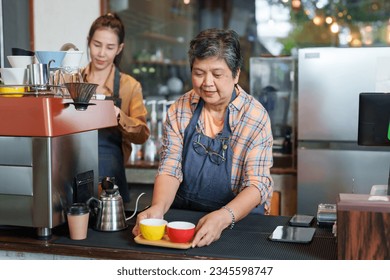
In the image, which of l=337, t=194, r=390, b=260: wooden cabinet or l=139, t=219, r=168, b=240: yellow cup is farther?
l=139, t=219, r=168, b=240: yellow cup

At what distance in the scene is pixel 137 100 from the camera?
3.12 meters

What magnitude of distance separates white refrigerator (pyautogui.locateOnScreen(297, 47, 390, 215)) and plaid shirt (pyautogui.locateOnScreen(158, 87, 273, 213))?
1.36 meters

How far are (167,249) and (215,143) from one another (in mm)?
668

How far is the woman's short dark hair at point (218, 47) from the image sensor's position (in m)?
2.16

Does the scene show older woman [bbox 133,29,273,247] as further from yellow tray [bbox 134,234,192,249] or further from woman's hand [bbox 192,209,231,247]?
yellow tray [bbox 134,234,192,249]

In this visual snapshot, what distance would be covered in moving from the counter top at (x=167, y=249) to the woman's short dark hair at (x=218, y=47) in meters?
0.62

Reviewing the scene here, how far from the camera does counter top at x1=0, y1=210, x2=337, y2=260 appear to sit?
1747mm

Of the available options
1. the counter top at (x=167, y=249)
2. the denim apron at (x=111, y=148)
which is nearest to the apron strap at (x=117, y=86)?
the denim apron at (x=111, y=148)

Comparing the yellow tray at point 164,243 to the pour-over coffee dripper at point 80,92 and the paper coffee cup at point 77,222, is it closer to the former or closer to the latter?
the paper coffee cup at point 77,222

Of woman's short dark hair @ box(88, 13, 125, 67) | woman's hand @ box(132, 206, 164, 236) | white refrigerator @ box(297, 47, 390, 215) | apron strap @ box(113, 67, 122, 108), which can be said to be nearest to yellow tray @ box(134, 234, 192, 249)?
woman's hand @ box(132, 206, 164, 236)

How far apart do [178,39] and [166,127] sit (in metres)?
3.38

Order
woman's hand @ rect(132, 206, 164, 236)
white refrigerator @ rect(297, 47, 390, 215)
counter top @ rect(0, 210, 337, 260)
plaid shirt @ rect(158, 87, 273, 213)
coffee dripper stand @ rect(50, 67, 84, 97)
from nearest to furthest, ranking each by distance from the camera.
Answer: counter top @ rect(0, 210, 337, 260) < woman's hand @ rect(132, 206, 164, 236) < coffee dripper stand @ rect(50, 67, 84, 97) < plaid shirt @ rect(158, 87, 273, 213) < white refrigerator @ rect(297, 47, 390, 215)
